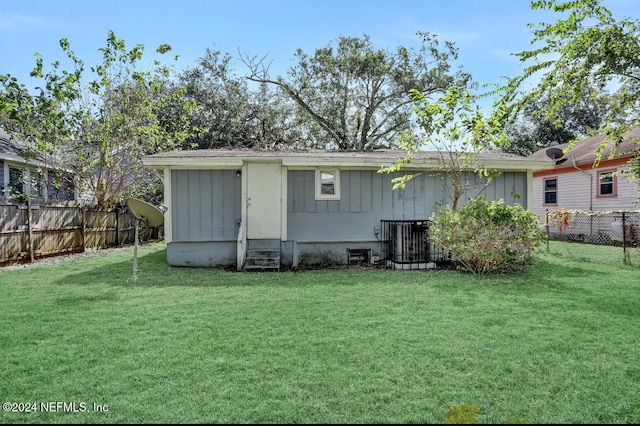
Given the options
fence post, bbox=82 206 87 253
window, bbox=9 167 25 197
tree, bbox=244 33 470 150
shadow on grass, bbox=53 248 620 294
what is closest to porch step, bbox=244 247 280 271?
shadow on grass, bbox=53 248 620 294

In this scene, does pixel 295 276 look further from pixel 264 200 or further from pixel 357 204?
pixel 357 204

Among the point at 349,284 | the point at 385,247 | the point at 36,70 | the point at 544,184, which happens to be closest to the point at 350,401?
the point at 349,284

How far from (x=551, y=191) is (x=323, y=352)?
15223 millimetres

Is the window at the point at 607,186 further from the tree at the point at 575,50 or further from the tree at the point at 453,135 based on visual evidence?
the tree at the point at 575,50

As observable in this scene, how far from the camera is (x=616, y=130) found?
299 cm

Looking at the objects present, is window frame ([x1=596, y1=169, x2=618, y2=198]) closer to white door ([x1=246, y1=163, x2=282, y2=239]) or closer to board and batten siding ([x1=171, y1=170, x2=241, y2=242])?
white door ([x1=246, y1=163, x2=282, y2=239])

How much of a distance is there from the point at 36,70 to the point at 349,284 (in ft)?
33.3

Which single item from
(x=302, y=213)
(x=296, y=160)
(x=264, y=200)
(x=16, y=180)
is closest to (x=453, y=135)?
(x=296, y=160)

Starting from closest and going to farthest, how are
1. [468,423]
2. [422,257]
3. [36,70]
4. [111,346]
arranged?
1. [468,423]
2. [111,346]
3. [422,257]
4. [36,70]

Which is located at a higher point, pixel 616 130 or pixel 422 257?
pixel 616 130

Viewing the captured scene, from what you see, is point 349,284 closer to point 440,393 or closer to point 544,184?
point 440,393

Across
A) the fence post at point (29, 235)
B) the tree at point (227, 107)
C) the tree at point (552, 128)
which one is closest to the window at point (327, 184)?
the fence post at point (29, 235)

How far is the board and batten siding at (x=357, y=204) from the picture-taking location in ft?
27.1

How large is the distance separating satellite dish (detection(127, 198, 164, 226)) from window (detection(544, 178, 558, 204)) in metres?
14.6
